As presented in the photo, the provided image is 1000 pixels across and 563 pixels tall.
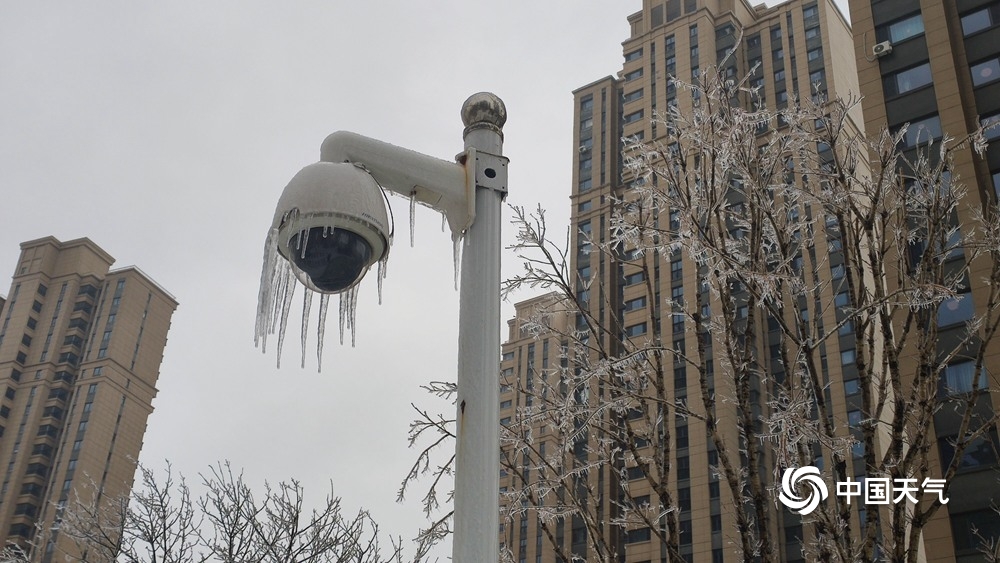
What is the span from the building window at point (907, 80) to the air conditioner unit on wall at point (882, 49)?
2.79 ft

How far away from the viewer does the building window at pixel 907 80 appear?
31672mm

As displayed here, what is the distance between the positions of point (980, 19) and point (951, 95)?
3.28 meters

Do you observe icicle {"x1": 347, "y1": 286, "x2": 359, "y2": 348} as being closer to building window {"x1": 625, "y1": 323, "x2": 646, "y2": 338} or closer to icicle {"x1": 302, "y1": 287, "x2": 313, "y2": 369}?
icicle {"x1": 302, "y1": 287, "x2": 313, "y2": 369}

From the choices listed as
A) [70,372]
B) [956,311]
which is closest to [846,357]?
[956,311]

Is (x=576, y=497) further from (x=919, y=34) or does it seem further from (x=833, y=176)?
(x=919, y=34)

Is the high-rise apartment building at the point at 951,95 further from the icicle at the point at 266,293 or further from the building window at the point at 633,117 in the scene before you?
the building window at the point at 633,117

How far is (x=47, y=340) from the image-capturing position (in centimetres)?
9150

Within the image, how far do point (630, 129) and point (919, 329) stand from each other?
6568 centimetres

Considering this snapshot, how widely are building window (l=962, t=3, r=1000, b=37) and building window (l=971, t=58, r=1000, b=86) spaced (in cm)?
128

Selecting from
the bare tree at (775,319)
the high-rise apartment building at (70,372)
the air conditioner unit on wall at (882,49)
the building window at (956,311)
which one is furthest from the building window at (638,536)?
the bare tree at (775,319)

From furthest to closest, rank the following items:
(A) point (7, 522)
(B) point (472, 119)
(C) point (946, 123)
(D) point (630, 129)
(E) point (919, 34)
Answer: (A) point (7, 522), (D) point (630, 129), (E) point (919, 34), (C) point (946, 123), (B) point (472, 119)

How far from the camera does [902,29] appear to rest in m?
33.1

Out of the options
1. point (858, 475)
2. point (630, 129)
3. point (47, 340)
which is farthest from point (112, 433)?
point (858, 475)

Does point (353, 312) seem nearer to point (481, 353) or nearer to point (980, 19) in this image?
point (481, 353)
